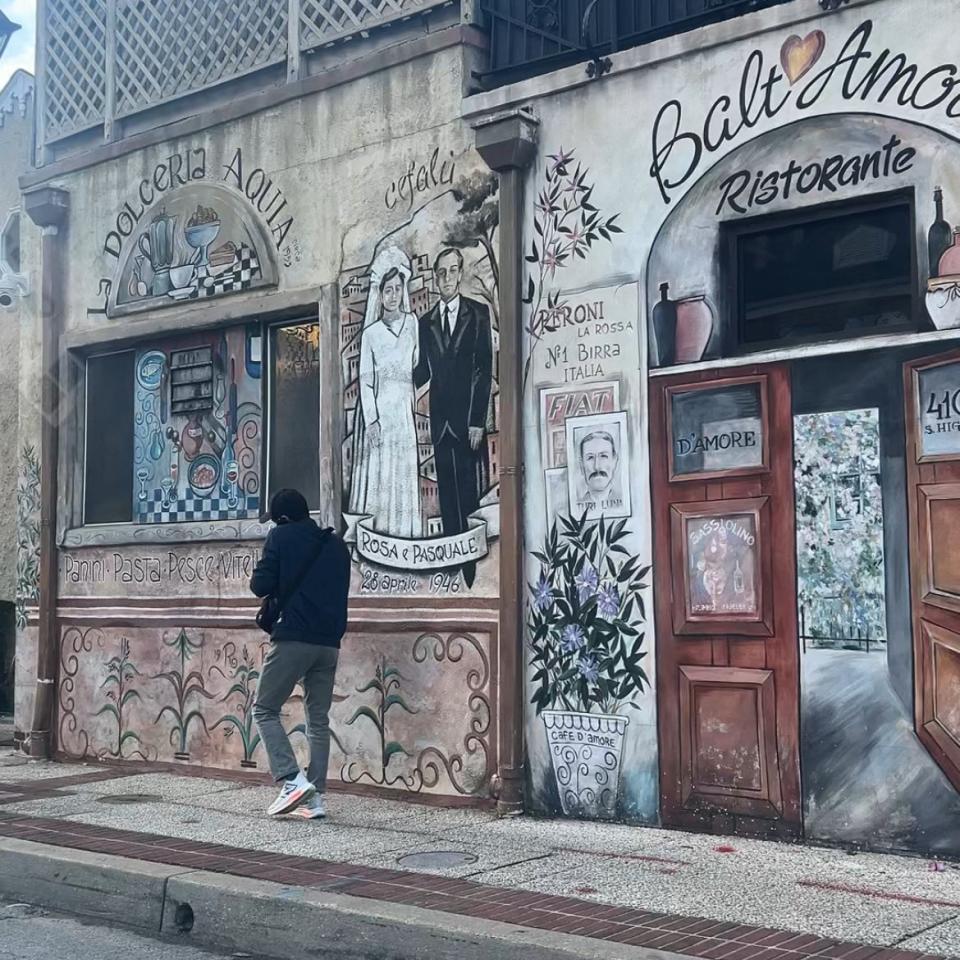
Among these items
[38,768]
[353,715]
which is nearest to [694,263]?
[353,715]

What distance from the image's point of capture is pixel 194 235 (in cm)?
1026

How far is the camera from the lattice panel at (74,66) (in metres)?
11.1

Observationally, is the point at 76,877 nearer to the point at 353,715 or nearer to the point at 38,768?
the point at 353,715

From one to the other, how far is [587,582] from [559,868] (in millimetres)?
1778

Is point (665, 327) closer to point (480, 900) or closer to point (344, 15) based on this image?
point (480, 900)

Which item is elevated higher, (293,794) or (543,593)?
(543,593)

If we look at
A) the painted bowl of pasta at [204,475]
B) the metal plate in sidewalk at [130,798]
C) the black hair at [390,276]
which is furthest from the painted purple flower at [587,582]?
the painted bowl of pasta at [204,475]

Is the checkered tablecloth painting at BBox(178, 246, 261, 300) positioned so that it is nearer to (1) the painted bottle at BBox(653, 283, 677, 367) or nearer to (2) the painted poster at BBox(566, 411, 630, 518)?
(2) the painted poster at BBox(566, 411, 630, 518)

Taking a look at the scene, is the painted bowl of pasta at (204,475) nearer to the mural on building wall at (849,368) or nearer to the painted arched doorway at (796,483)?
the painted arched doorway at (796,483)

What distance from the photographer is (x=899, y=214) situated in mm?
6852

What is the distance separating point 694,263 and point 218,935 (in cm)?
412

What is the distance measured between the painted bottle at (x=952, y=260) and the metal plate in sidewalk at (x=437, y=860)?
3.56 meters

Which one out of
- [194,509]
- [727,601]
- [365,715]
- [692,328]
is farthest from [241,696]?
[692,328]

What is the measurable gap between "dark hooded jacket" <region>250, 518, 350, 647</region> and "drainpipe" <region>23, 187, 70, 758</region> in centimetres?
367
